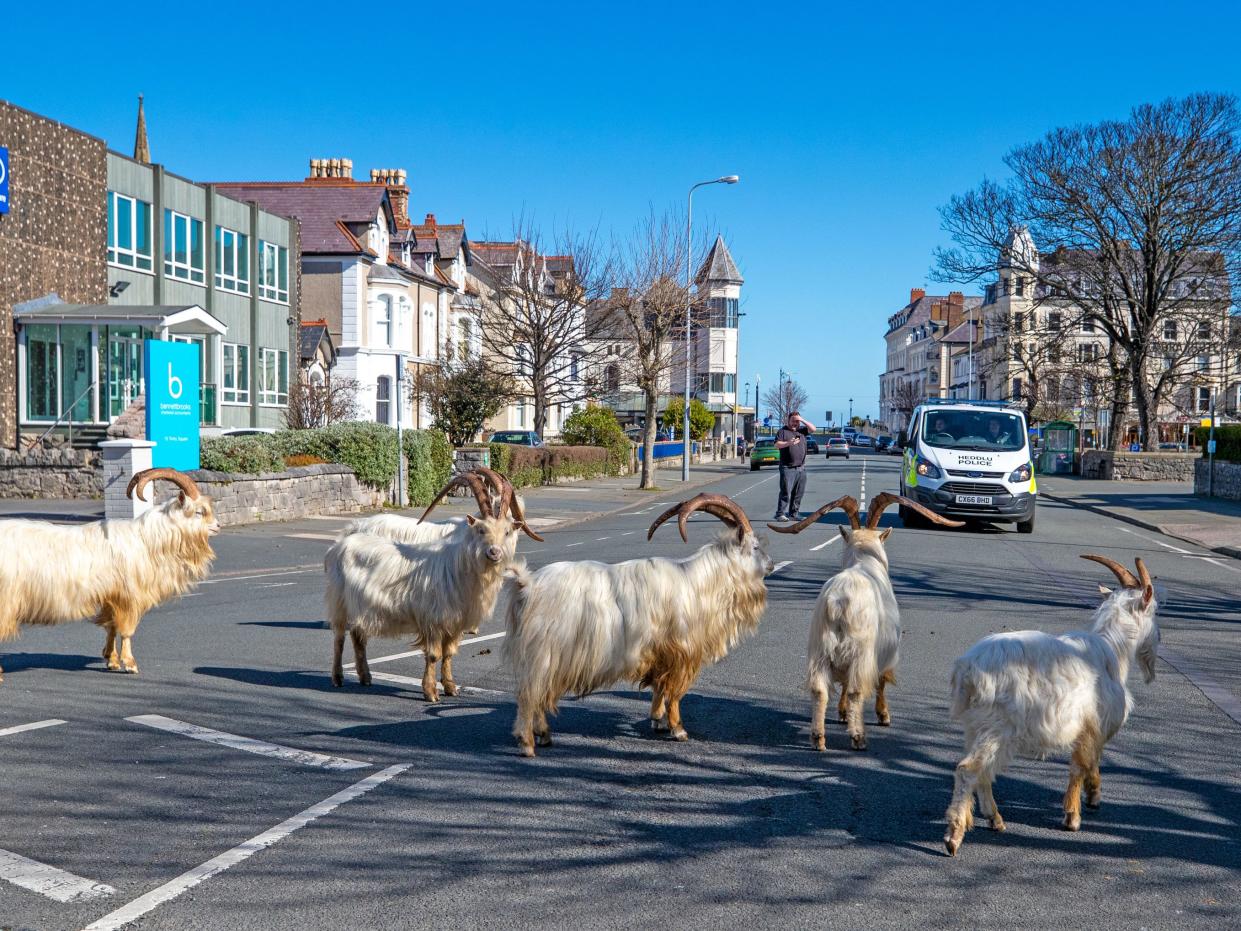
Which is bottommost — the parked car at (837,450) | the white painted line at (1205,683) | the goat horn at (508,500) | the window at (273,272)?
the parked car at (837,450)

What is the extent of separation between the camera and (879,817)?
560 centimetres

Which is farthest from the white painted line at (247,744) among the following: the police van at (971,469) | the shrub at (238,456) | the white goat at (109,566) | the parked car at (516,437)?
the parked car at (516,437)

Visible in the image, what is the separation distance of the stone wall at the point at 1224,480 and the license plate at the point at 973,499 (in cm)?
1657

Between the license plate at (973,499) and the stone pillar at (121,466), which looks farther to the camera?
the license plate at (973,499)

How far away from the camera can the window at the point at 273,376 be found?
43344 millimetres

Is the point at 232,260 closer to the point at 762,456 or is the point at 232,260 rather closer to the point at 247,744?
the point at 762,456

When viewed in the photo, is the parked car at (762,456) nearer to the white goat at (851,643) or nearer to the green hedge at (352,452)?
the green hedge at (352,452)

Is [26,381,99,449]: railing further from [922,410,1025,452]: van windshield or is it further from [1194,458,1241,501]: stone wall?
[1194,458,1241,501]: stone wall

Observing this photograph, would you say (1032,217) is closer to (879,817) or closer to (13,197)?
(13,197)

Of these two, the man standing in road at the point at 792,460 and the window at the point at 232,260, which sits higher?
the window at the point at 232,260

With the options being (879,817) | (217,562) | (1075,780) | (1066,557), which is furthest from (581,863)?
(1066,557)

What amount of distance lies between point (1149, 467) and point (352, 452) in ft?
117

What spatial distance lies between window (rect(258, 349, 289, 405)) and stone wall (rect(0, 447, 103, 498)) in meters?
17.9

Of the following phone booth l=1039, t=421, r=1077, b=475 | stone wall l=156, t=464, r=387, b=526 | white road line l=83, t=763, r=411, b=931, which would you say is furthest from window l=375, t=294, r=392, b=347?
white road line l=83, t=763, r=411, b=931
